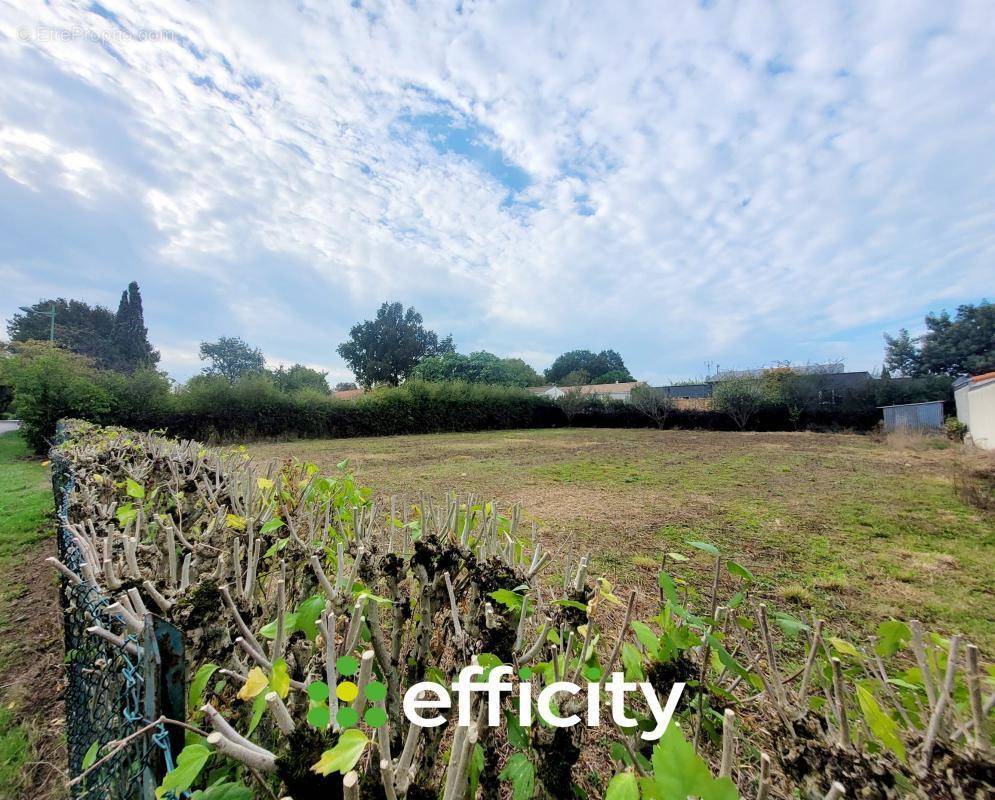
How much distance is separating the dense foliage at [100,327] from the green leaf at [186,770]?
142 ft

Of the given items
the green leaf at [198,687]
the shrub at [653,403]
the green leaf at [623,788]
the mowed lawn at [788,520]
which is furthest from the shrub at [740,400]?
the green leaf at [198,687]

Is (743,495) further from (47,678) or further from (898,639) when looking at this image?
(47,678)

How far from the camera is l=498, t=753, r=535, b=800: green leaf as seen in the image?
68 centimetres

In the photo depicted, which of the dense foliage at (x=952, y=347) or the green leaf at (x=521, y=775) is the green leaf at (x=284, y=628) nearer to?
the green leaf at (x=521, y=775)

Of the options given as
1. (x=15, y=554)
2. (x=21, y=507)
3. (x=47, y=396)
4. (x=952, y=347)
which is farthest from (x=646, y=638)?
(x=952, y=347)

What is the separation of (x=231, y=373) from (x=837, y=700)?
179 feet

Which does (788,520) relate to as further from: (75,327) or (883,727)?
(75,327)

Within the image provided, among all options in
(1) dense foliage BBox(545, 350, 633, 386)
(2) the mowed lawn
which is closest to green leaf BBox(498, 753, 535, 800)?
(2) the mowed lawn

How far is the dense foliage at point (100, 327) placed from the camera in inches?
1347

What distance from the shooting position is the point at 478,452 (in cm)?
1239

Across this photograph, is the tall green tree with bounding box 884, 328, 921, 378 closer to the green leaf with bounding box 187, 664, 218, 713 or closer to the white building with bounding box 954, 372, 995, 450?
the white building with bounding box 954, 372, 995, 450

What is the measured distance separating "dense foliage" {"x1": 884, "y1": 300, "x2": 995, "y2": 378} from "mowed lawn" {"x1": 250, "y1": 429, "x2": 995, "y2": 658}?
92.6 ft

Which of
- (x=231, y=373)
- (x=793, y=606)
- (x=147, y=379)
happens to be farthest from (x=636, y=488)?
(x=231, y=373)

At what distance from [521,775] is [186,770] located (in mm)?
485
